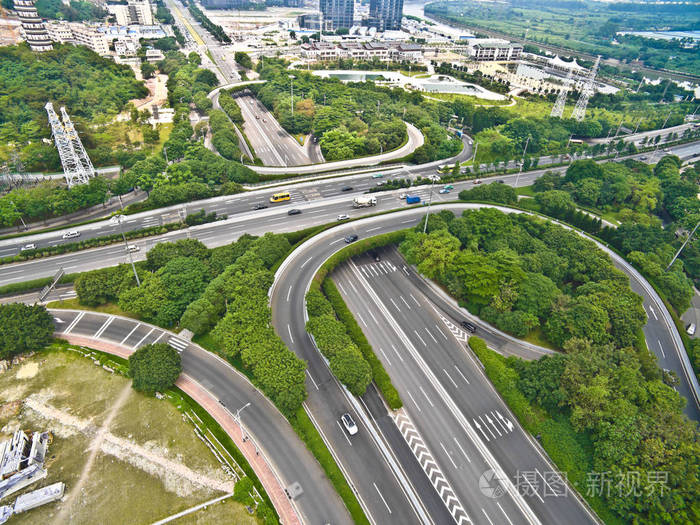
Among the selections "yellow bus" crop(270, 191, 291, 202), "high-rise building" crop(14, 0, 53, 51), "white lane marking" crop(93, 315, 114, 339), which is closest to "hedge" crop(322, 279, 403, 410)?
"yellow bus" crop(270, 191, 291, 202)

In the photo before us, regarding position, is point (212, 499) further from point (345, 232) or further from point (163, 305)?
point (345, 232)

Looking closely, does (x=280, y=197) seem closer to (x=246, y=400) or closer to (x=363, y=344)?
(x=363, y=344)

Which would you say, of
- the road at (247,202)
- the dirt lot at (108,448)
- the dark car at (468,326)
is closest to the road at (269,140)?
the road at (247,202)

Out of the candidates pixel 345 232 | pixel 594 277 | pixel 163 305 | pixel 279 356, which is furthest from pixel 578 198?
pixel 163 305

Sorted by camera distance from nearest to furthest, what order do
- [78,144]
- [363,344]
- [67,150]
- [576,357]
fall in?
[576,357] → [363,344] → [67,150] → [78,144]

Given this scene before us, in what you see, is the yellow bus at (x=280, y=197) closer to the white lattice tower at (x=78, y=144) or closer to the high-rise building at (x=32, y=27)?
the white lattice tower at (x=78, y=144)

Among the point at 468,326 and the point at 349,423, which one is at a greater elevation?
the point at 468,326

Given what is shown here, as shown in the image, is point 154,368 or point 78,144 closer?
point 154,368

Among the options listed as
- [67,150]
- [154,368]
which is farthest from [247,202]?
[67,150]
